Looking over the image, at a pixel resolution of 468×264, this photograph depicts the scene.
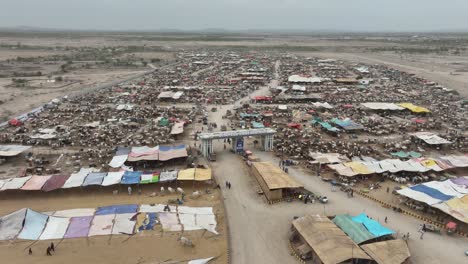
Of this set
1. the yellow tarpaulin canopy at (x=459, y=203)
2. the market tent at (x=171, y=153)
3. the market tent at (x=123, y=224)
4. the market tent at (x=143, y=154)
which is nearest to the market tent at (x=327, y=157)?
the yellow tarpaulin canopy at (x=459, y=203)

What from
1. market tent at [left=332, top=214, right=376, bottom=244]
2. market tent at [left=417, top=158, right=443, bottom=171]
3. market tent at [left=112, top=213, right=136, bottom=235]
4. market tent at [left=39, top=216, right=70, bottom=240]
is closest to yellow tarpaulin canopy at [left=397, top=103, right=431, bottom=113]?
market tent at [left=417, top=158, right=443, bottom=171]

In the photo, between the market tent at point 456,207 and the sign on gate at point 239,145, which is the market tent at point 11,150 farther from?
the market tent at point 456,207

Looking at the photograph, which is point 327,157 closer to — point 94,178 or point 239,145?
point 239,145

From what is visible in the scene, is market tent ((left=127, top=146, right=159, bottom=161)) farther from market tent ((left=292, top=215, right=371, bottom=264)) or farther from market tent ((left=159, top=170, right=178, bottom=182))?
market tent ((left=292, top=215, right=371, bottom=264))

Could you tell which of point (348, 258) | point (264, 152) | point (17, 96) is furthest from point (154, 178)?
point (17, 96)

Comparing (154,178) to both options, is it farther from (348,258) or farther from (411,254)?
(411,254)

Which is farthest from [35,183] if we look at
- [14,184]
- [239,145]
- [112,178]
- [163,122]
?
[163,122]
